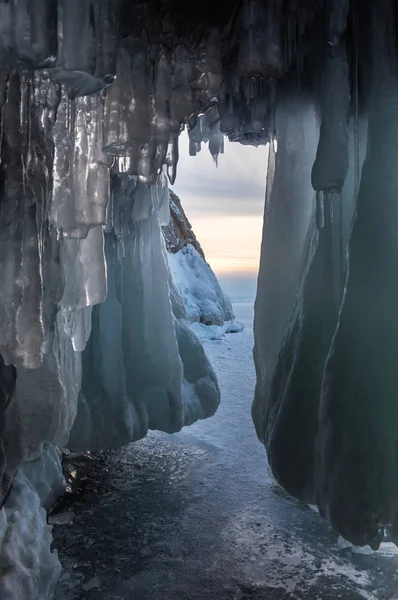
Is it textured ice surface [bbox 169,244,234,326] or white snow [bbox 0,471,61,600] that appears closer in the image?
white snow [bbox 0,471,61,600]

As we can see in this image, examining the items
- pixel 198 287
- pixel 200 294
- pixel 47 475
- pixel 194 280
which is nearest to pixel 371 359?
pixel 47 475

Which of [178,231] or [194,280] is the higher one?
[178,231]

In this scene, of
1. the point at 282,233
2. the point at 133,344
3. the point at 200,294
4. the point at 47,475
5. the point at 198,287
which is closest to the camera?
the point at 47,475

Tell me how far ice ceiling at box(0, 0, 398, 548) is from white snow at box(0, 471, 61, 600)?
310 millimetres

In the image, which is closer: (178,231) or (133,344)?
(133,344)

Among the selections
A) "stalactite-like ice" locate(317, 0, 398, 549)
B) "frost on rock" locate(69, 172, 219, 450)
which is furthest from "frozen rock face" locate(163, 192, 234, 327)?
"stalactite-like ice" locate(317, 0, 398, 549)

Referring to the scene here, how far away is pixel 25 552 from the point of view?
371 cm

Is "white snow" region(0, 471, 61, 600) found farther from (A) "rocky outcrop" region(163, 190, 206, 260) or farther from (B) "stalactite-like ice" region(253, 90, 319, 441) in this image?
(A) "rocky outcrop" region(163, 190, 206, 260)

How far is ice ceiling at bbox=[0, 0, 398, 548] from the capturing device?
3.15m

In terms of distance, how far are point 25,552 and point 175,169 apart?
305 cm

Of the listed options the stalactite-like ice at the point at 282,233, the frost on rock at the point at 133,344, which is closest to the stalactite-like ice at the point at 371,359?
the stalactite-like ice at the point at 282,233

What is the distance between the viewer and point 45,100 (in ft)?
10.4

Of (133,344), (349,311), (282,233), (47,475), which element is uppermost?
(282,233)

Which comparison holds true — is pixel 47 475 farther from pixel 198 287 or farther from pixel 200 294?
pixel 198 287
